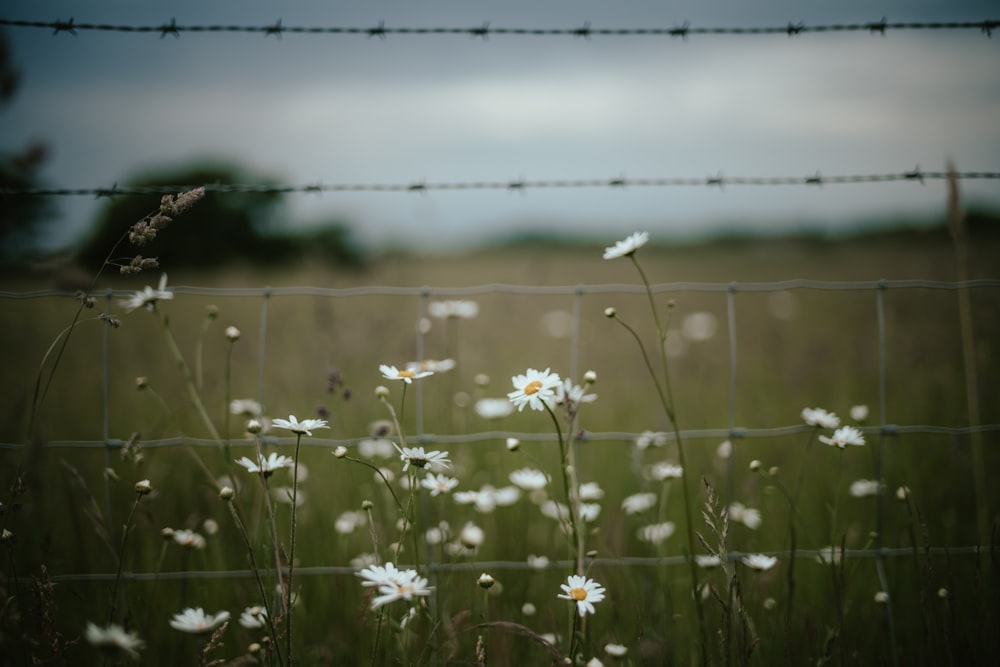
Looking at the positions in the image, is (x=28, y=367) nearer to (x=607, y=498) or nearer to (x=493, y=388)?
(x=493, y=388)

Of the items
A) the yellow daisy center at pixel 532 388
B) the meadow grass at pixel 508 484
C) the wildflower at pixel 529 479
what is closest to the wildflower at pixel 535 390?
the yellow daisy center at pixel 532 388

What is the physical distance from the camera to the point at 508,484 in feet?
9.91

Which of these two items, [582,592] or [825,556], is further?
[825,556]

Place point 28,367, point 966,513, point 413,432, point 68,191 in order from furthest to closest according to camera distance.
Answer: point 28,367 → point 413,432 → point 966,513 → point 68,191

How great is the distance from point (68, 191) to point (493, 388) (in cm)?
298

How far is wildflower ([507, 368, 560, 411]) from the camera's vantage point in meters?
1.49

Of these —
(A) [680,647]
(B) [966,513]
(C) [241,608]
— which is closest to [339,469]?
(C) [241,608]

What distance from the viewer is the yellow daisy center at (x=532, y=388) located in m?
1.55

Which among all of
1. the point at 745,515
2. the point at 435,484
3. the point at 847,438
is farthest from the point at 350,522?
the point at 847,438

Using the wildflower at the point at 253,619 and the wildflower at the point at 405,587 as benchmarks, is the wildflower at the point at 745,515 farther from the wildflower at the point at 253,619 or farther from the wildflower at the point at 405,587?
the wildflower at the point at 253,619

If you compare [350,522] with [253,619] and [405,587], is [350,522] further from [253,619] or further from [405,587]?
[405,587]

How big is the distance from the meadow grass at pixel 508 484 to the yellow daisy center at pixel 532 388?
0.31 meters

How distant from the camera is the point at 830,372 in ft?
15.8

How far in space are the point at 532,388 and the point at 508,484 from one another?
158cm
